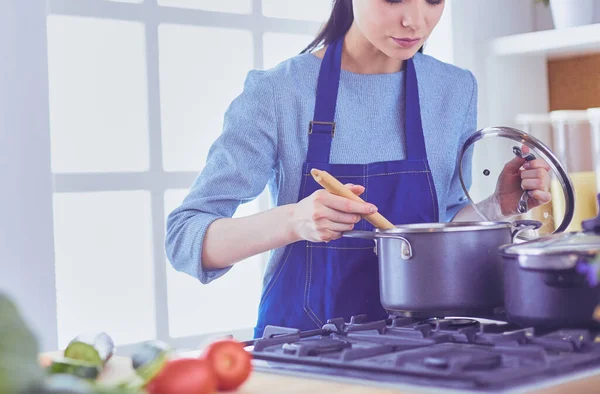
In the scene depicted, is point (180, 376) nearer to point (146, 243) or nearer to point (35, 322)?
point (35, 322)

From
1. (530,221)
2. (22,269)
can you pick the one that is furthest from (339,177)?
(22,269)

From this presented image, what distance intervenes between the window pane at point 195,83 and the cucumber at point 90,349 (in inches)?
52.0

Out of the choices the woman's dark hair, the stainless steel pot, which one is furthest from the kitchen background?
A: the stainless steel pot

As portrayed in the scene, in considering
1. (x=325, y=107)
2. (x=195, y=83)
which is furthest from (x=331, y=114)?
(x=195, y=83)

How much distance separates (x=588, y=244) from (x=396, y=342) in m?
0.32

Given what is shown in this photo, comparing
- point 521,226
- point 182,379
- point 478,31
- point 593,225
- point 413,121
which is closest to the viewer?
point 182,379

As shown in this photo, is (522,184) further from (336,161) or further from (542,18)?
(542,18)

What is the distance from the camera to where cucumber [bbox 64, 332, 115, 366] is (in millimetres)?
1316

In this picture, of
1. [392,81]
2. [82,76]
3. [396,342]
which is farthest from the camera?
[82,76]

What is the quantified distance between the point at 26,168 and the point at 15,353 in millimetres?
1465

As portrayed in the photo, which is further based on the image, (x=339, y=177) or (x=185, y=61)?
(x=185, y=61)

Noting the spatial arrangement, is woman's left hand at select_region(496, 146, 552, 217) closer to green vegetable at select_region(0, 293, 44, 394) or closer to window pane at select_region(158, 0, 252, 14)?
window pane at select_region(158, 0, 252, 14)

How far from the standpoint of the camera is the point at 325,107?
2111mm

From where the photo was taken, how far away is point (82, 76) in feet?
8.34
